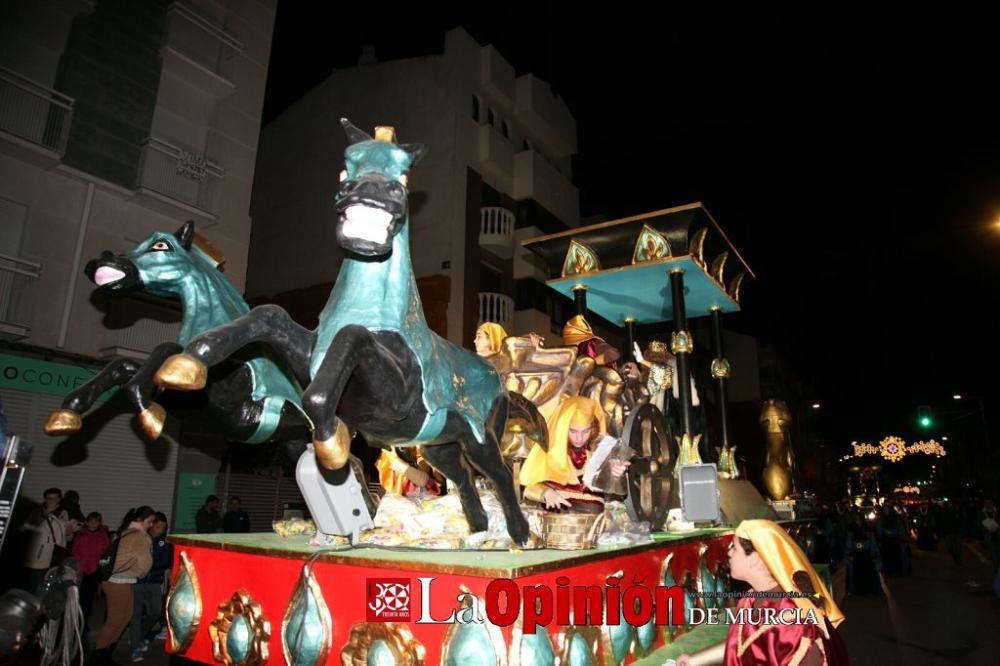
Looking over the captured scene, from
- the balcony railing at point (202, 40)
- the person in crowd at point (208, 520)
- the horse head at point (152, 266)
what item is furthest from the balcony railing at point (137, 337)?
the horse head at point (152, 266)

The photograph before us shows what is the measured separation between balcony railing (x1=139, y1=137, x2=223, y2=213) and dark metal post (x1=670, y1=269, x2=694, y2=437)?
311 inches

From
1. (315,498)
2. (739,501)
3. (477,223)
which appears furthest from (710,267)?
(477,223)

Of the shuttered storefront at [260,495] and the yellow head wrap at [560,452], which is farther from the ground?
the yellow head wrap at [560,452]

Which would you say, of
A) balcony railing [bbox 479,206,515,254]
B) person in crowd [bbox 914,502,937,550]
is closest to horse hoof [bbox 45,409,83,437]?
balcony railing [bbox 479,206,515,254]

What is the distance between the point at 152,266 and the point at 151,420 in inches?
31.9

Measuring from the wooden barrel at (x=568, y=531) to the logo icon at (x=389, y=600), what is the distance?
41.9 inches

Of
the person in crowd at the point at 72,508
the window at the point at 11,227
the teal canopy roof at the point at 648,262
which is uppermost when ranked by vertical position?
the window at the point at 11,227

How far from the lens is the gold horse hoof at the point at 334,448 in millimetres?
2082

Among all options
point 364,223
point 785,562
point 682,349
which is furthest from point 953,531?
point 364,223

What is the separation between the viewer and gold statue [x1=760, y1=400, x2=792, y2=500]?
747 cm

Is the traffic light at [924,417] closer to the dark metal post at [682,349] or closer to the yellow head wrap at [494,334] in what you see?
the dark metal post at [682,349]

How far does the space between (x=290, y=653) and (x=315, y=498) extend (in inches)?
28.8

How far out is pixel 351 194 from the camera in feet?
7.88

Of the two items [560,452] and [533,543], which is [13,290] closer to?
[560,452]
